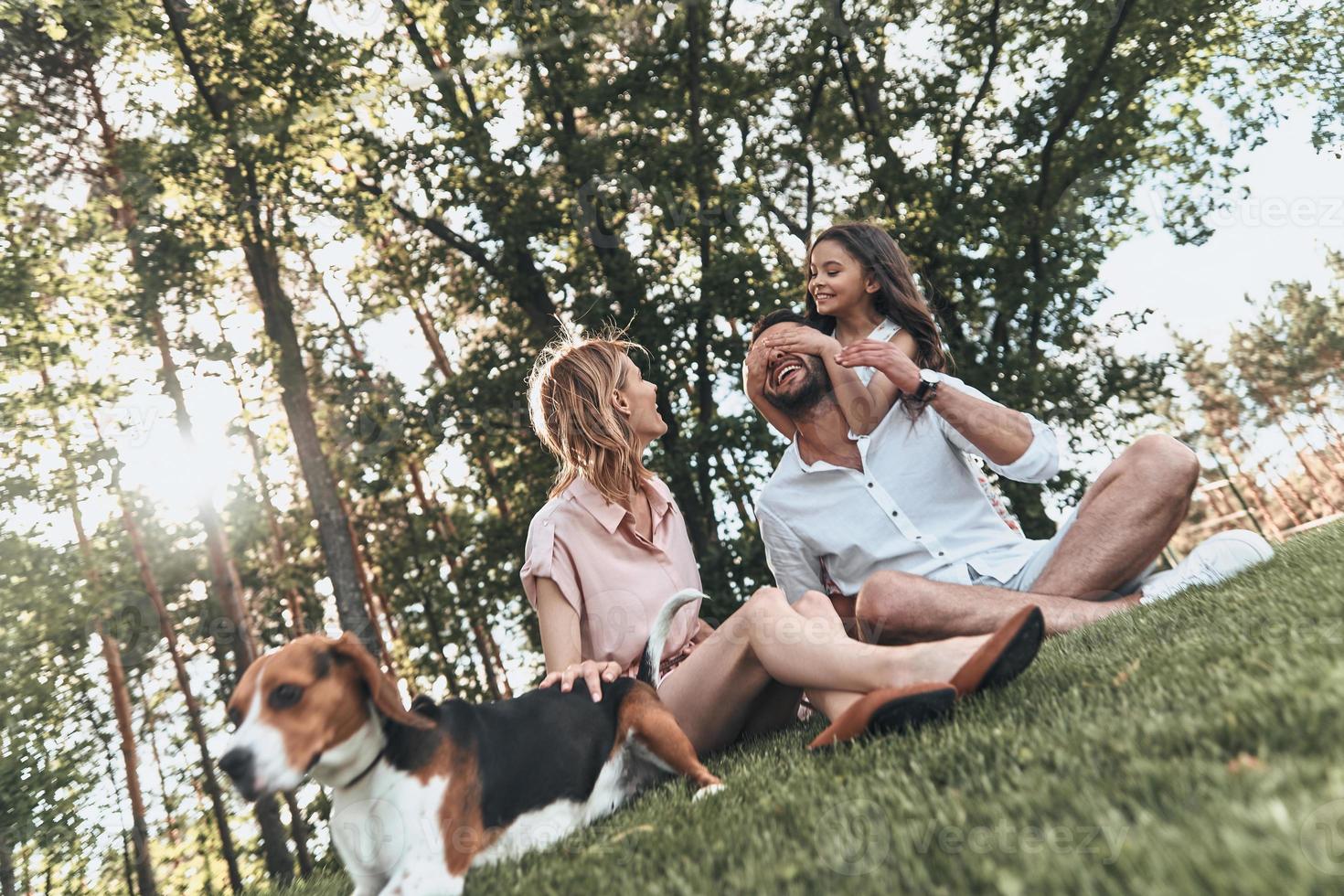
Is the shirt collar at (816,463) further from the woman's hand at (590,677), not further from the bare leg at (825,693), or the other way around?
the woman's hand at (590,677)

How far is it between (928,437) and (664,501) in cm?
138

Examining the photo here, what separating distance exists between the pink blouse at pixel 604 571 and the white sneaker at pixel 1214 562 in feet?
7.23

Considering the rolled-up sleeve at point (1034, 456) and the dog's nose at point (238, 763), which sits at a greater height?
the rolled-up sleeve at point (1034, 456)

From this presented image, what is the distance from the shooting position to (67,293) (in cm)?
1526

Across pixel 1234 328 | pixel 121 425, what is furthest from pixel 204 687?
pixel 1234 328

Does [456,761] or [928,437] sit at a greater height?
[928,437]

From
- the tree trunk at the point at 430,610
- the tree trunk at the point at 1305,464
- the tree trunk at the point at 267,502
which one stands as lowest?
the tree trunk at the point at 1305,464

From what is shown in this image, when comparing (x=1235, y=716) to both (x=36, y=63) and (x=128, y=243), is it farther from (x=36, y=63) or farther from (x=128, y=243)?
(x=36, y=63)

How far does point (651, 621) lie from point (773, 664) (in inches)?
35.1

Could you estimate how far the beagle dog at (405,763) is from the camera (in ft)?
7.32

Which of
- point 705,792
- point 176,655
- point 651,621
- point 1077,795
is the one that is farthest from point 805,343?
point 176,655

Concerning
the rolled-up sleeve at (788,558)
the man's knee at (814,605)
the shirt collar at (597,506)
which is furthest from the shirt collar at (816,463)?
the man's knee at (814,605)

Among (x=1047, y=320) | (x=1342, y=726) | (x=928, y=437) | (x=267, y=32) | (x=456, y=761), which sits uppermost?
(x=267, y=32)

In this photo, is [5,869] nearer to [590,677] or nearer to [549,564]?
[549,564]
